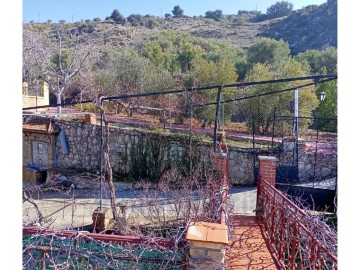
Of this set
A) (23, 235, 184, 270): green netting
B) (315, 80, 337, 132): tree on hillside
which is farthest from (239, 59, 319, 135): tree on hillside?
(23, 235, 184, 270): green netting

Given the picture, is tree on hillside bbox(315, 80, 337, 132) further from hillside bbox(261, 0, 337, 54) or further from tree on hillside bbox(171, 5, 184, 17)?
tree on hillside bbox(171, 5, 184, 17)

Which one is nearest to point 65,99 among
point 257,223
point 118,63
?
point 118,63

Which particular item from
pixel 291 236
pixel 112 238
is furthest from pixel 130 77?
pixel 112 238

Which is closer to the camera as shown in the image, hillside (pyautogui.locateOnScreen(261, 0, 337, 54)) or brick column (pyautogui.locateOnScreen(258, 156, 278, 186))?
A: brick column (pyautogui.locateOnScreen(258, 156, 278, 186))

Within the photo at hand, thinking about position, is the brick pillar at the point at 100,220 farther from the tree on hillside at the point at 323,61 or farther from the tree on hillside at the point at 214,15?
the tree on hillside at the point at 214,15

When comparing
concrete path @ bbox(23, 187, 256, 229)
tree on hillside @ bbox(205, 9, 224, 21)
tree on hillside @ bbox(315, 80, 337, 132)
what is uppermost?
tree on hillside @ bbox(205, 9, 224, 21)

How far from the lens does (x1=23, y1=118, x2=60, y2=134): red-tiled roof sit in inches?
558

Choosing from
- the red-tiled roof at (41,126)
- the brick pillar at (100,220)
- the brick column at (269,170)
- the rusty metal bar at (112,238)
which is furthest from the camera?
the red-tiled roof at (41,126)

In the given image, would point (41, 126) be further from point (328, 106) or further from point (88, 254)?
point (328, 106)

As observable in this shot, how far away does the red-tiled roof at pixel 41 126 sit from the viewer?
14.2 m

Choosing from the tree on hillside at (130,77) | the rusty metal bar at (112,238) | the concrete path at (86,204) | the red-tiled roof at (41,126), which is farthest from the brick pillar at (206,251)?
the tree on hillside at (130,77)

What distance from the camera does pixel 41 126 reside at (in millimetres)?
14320

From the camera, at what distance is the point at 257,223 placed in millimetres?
6086
